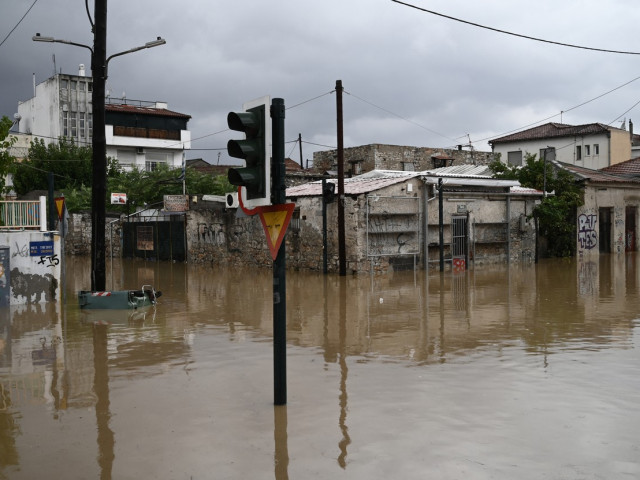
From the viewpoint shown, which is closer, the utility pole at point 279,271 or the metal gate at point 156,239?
the utility pole at point 279,271

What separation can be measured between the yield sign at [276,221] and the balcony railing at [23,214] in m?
10.9

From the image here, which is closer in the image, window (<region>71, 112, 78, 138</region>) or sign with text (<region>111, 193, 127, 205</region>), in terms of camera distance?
sign with text (<region>111, 193, 127, 205</region>)

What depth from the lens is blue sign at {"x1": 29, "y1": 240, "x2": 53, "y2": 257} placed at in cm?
1552

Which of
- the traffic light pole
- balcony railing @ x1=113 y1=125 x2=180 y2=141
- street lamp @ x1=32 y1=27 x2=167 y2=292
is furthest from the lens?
balcony railing @ x1=113 y1=125 x2=180 y2=141

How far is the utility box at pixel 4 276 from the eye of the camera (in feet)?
49.8

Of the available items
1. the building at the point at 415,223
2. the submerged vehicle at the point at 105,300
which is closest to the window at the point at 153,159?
the building at the point at 415,223

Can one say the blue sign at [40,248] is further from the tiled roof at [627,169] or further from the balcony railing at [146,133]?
the balcony railing at [146,133]

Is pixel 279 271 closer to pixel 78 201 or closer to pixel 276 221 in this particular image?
pixel 276 221

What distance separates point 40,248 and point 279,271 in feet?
36.6

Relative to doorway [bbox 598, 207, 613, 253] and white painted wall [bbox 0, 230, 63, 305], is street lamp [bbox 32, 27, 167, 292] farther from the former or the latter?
doorway [bbox 598, 207, 613, 253]

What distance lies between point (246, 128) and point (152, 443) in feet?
9.63

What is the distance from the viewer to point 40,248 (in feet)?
51.1

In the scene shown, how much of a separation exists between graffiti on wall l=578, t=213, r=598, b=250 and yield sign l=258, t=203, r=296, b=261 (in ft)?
93.1

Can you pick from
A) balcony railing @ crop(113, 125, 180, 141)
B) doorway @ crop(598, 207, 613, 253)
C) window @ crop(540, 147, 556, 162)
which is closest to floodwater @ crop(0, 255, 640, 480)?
doorway @ crop(598, 207, 613, 253)
